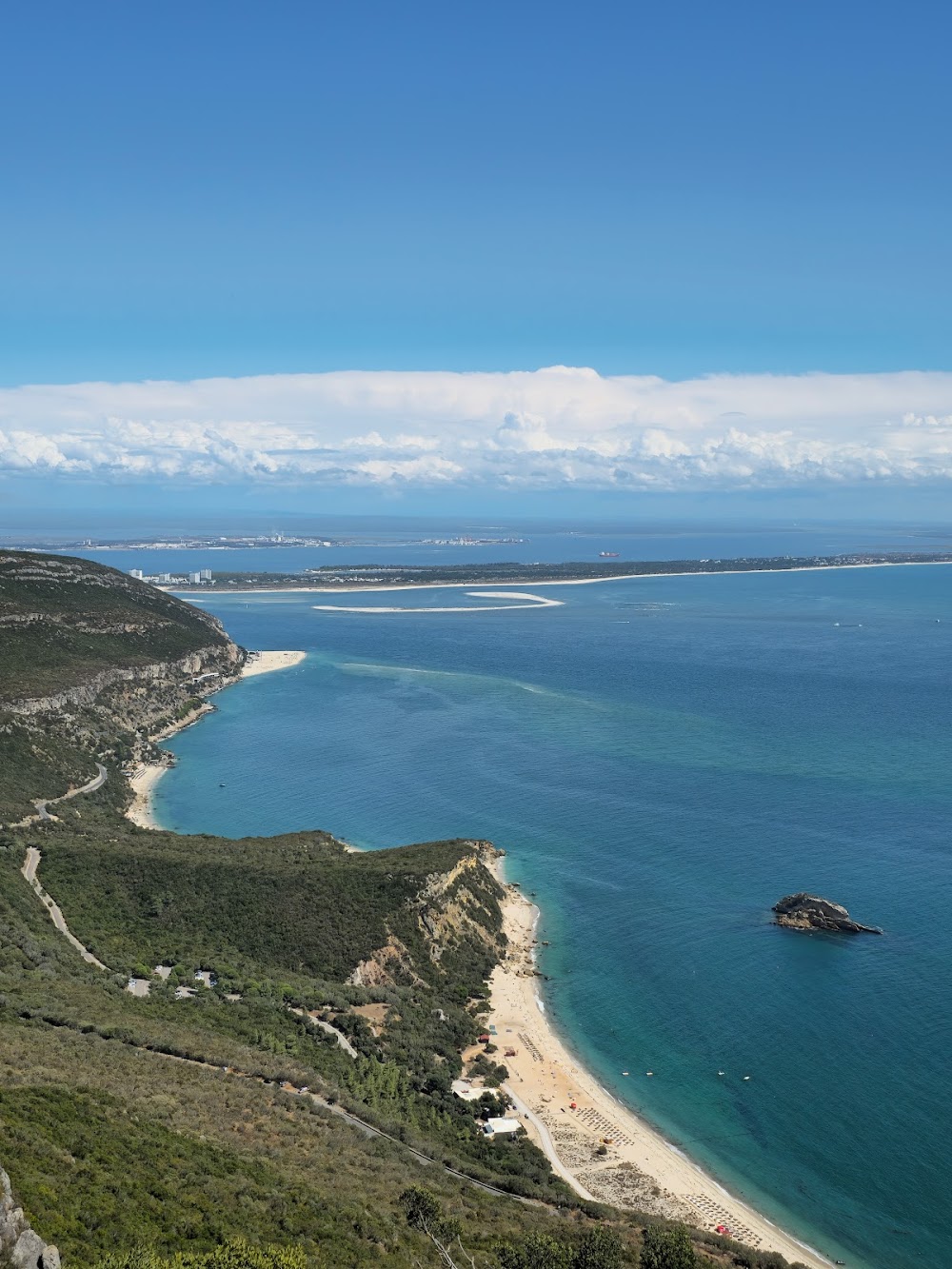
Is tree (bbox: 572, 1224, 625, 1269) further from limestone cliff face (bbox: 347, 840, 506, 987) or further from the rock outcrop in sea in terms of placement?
the rock outcrop in sea

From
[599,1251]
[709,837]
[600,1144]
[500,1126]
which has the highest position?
[599,1251]

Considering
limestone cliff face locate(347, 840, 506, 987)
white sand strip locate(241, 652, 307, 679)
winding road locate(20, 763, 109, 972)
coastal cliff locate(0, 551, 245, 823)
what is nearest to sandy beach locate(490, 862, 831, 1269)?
limestone cliff face locate(347, 840, 506, 987)

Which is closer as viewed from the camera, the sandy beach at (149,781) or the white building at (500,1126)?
the white building at (500,1126)

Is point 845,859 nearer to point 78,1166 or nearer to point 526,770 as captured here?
point 526,770

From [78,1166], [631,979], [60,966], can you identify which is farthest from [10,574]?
[78,1166]

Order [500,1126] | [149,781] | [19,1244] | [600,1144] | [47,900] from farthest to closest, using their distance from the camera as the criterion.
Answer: [149,781] < [47,900] < [600,1144] < [500,1126] < [19,1244]

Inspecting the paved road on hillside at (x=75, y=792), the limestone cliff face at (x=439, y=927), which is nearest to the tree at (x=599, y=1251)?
the limestone cliff face at (x=439, y=927)

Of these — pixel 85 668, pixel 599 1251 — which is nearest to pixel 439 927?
pixel 599 1251

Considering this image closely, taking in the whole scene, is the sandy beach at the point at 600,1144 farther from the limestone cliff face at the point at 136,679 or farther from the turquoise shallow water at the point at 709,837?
the limestone cliff face at the point at 136,679

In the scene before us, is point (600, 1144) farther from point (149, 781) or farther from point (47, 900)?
point (149, 781)
